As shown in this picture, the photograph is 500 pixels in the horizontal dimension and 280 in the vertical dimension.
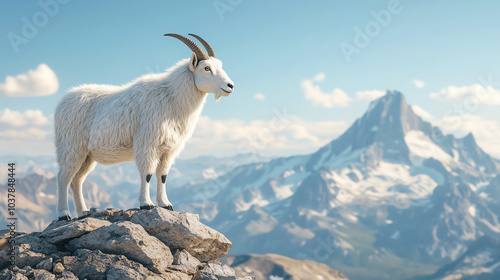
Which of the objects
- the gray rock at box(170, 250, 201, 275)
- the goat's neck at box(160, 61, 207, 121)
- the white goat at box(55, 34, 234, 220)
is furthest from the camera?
the goat's neck at box(160, 61, 207, 121)

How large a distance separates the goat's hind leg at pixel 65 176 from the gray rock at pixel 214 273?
531cm

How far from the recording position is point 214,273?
1341 cm

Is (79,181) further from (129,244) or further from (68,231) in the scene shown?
(129,244)

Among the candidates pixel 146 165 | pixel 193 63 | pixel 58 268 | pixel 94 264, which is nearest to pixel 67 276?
pixel 58 268

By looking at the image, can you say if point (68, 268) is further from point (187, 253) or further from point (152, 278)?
point (187, 253)

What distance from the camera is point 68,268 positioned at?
11.6 metres

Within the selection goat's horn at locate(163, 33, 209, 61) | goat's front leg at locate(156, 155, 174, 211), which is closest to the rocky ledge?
goat's front leg at locate(156, 155, 174, 211)

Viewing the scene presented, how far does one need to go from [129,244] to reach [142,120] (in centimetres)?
407

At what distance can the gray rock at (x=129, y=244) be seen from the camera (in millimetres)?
12125

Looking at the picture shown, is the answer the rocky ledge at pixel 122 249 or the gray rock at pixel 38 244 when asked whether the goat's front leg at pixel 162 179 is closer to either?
the rocky ledge at pixel 122 249

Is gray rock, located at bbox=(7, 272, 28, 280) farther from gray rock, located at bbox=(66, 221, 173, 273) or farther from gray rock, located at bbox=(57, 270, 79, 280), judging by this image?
gray rock, located at bbox=(66, 221, 173, 273)

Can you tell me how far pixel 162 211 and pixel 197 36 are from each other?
596 centimetres

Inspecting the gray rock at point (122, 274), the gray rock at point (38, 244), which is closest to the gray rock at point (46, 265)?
the gray rock at point (38, 244)

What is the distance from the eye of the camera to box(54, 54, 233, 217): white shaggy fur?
13.7 meters
